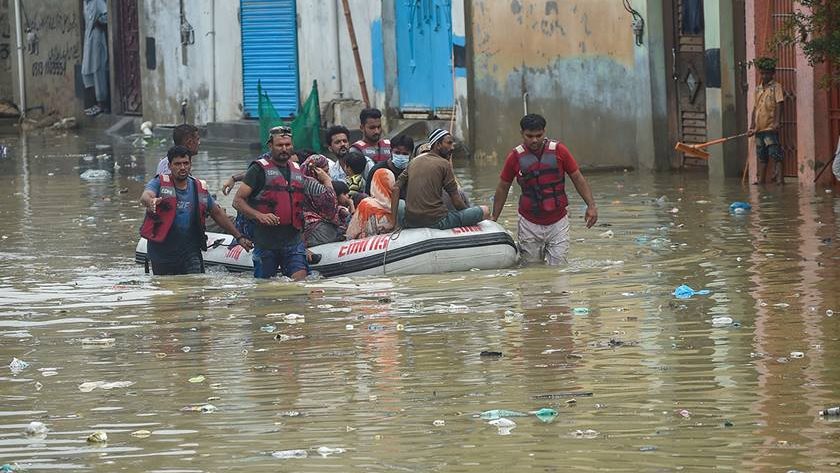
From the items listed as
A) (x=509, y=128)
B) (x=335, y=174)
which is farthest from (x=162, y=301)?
(x=509, y=128)

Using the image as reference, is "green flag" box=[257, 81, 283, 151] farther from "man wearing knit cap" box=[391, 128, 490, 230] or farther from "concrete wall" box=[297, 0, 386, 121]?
"man wearing knit cap" box=[391, 128, 490, 230]

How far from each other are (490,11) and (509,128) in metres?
1.56

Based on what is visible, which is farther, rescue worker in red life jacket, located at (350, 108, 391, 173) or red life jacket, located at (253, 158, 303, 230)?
rescue worker in red life jacket, located at (350, 108, 391, 173)

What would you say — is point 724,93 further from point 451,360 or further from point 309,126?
point 451,360

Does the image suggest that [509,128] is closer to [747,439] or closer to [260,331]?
[260,331]

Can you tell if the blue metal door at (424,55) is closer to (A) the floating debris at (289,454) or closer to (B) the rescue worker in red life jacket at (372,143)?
(B) the rescue worker in red life jacket at (372,143)

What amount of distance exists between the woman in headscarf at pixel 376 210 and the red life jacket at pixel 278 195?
1.05 meters

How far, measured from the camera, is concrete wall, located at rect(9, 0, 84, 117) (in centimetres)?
3650

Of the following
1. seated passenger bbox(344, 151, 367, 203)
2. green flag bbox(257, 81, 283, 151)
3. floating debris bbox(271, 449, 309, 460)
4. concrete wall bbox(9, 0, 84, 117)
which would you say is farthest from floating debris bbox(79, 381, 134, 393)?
concrete wall bbox(9, 0, 84, 117)

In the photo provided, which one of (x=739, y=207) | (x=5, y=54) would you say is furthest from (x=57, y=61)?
(x=739, y=207)

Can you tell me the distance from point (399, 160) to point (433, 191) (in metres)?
0.84

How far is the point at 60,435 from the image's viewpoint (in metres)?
8.20

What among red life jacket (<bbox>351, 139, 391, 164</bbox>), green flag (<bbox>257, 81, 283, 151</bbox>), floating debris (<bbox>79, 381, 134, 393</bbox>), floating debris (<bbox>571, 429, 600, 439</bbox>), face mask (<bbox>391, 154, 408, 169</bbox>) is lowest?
floating debris (<bbox>571, 429, 600, 439</bbox>)

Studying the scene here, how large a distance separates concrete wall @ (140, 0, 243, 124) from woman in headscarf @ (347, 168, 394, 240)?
15907mm
